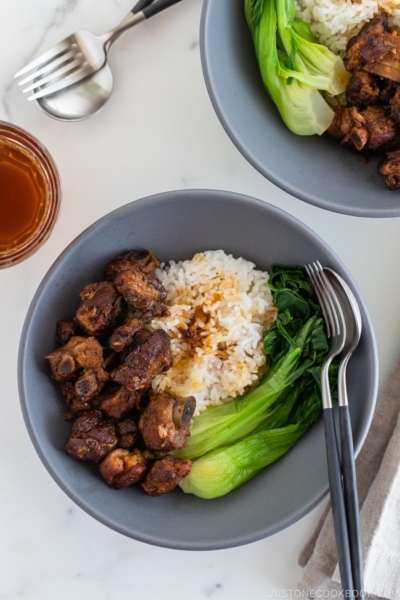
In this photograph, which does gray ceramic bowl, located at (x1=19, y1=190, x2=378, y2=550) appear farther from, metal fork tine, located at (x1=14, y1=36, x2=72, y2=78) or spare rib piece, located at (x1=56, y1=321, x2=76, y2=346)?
metal fork tine, located at (x1=14, y1=36, x2=72, y2=78)

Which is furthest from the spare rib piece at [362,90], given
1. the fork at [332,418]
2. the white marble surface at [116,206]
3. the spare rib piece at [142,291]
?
the spare rib piece at [142,291]

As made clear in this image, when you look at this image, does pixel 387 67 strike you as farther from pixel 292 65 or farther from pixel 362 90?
pixel 292 65

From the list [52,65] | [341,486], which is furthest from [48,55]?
[341,486]

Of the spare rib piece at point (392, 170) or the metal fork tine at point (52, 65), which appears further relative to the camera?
the metal fork tine at point (52, 65)

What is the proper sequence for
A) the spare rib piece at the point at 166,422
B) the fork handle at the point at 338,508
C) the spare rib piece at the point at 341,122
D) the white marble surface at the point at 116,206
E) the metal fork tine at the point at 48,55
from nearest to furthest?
1. the fork handle at the point at 338,508
2. the spare rib piece at the point at 166,422
3. the spare rib piece at the point at 341,122
4. the metal fork tine at the point at 48,55
5. the white marble surface at the point at 116,206

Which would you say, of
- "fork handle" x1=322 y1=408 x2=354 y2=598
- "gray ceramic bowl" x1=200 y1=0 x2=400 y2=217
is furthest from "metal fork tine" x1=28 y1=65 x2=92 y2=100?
"fork handle" x1=322 y1=408 x2=354 y2=598

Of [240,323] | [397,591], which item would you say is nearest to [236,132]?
[240,323]

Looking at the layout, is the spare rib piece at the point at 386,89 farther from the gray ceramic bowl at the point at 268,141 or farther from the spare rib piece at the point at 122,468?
the spare rib piece at the point at 122,468
